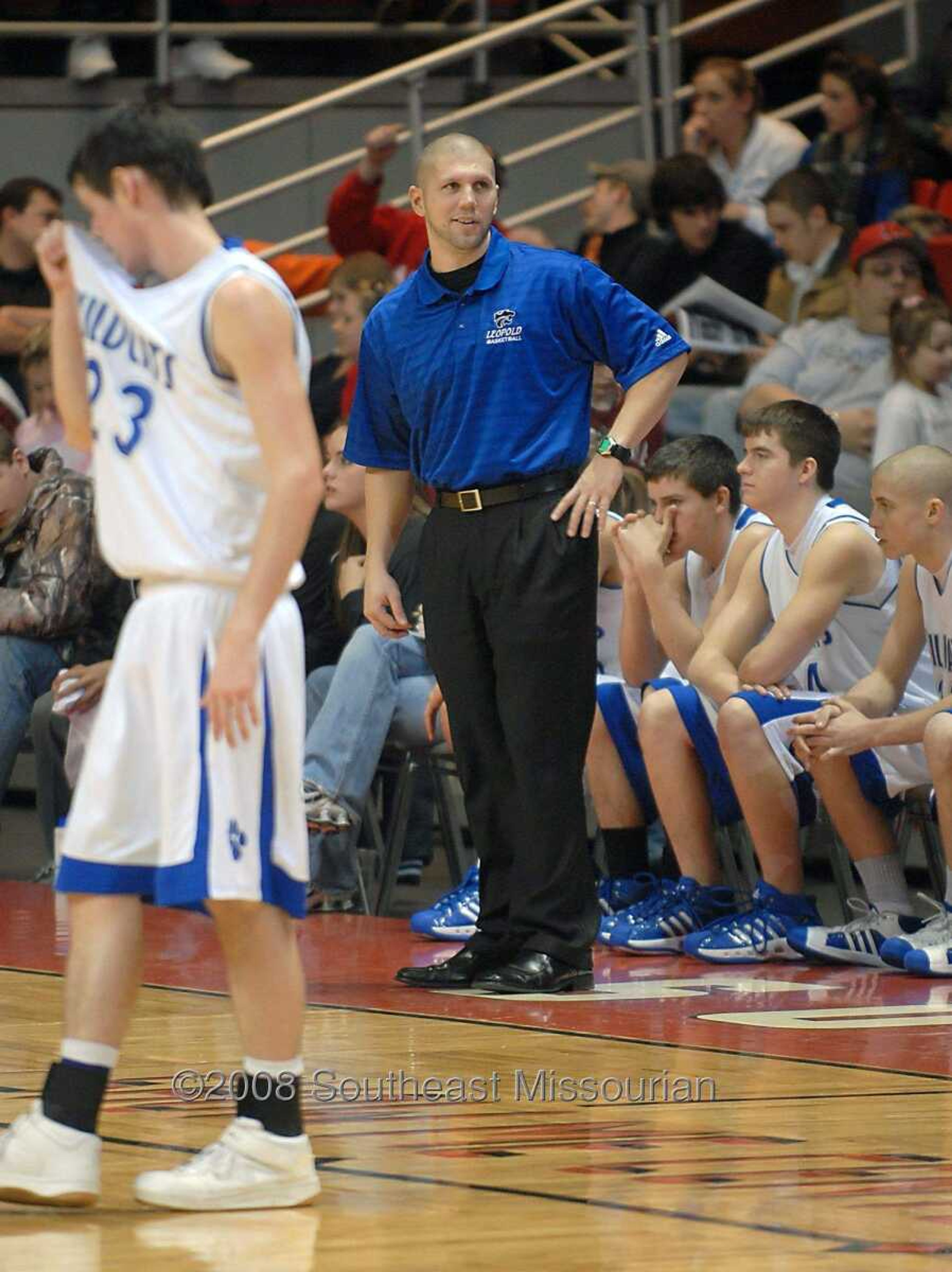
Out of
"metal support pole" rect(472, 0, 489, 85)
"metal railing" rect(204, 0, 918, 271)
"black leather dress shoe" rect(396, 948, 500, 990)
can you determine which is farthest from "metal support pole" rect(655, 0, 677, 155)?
"black leather dress shoe" rect(396, 948, 500, 990)

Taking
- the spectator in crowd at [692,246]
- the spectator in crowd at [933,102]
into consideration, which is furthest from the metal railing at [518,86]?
the spectator in crowd at [692,246]

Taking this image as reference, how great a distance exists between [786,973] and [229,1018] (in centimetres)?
161

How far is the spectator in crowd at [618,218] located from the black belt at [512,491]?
4.19 meters

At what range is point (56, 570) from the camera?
745cm

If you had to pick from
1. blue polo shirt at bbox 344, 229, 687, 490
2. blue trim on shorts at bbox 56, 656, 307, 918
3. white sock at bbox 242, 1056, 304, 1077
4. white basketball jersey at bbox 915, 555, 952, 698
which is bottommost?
white sock at bbox 242, 1056, 304, 1077

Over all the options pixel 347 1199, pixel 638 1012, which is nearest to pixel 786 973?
pixel 638 1012

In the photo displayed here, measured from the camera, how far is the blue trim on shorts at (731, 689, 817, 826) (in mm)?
5746

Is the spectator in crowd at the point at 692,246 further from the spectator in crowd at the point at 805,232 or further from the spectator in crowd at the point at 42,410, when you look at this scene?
the spectator in crowd at the point at 42,410

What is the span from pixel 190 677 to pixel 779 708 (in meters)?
3.04

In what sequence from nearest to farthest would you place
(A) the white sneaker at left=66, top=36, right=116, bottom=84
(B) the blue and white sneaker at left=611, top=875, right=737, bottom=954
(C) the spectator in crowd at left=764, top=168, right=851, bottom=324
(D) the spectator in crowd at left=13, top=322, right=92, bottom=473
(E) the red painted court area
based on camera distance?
(E) the red painted court area, (B) the blue and white sneaker at left=611, top=875, right=737, bottom=954, (D) the spectator in crowd at left=13, top=322, right=92, bottom=473, (C) the spectator in crowd at left=764, top=168, right=851, bottom=324, (A) the white sneaker at left=66, top=36, right=116, bottom=84

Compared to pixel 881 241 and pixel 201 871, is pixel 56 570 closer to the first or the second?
pixel 881 241

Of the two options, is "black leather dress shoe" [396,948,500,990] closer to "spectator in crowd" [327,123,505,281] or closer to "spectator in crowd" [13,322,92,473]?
"spectator in crowd" [13,322,92,473]

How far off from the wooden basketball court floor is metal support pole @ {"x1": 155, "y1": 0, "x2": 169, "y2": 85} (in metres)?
5.78

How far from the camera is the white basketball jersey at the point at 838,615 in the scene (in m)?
5.97
